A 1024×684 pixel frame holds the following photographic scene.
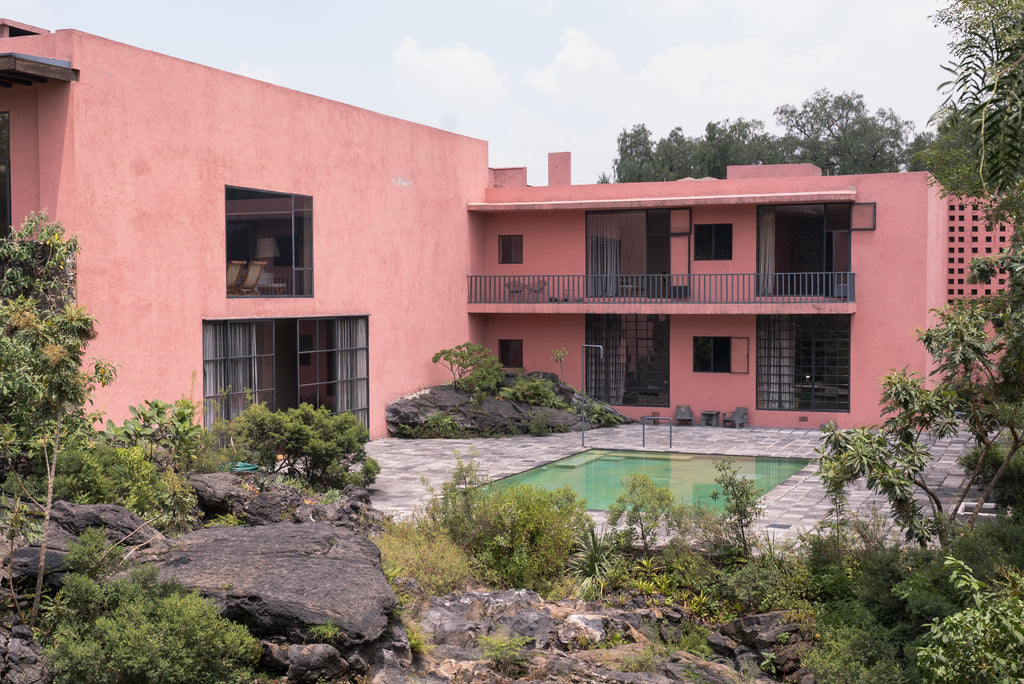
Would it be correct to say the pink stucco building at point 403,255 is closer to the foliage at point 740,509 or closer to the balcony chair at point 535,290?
the balcony chair at point 535,290

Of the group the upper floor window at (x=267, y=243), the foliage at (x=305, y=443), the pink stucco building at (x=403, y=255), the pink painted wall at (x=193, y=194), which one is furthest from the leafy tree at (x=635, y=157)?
the foliage at (x=305, y=443)

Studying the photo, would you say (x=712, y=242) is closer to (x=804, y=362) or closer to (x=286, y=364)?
(x=804, y=362)

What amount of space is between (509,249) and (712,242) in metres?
4.75

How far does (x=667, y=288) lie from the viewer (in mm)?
21547

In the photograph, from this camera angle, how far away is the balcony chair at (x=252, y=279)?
15398 millimetres

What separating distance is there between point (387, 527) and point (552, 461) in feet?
19.5

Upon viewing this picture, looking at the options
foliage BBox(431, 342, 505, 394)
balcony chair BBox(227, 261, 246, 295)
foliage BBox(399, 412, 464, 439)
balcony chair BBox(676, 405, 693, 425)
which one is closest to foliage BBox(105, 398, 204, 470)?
balcony chair BBox(227, 261, 246, 295)

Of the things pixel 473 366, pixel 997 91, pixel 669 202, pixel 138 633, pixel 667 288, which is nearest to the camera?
pixel 997 91

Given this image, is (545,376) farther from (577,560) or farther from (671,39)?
(671,39)

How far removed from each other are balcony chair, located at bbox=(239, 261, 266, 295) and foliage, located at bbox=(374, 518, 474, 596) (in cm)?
640

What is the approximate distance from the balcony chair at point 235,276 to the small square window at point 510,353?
8815mm

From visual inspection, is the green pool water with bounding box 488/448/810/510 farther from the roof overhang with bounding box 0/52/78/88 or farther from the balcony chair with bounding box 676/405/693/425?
the roof overhang with bounding box 0/52/78/88

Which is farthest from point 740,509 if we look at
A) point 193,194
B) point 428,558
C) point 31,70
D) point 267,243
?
point 31,70

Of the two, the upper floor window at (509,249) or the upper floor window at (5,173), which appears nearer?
the upper floor window at (5,173)
